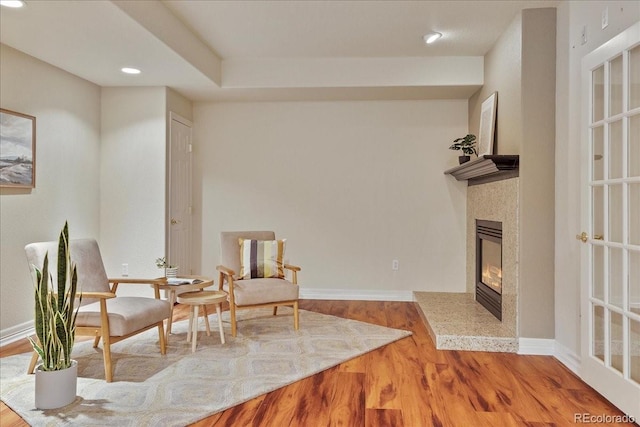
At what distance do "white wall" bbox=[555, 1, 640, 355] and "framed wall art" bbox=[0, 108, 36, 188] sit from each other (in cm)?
411

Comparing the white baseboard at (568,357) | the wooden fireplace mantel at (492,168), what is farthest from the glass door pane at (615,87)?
the white baseboard at (568,357)

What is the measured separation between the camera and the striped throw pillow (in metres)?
4.18

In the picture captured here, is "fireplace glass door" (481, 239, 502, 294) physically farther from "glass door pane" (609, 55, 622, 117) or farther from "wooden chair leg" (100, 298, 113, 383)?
"wooden chair leg" (100, 298, 113, 383)

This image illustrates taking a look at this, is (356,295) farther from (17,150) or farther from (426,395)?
(17,150)

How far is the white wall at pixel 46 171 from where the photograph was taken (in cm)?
358

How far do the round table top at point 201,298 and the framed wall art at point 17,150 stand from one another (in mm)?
1616

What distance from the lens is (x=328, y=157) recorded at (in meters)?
5.43

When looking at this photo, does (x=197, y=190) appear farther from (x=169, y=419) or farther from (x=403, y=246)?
(x=169, y=419)

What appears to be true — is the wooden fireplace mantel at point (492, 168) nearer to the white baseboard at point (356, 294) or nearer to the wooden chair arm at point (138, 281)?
the white baseboard at point (356, 294)

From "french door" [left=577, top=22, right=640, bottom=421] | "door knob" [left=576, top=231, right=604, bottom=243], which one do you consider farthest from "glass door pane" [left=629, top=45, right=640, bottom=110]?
"door knob" [left=576, top=231, right=604, bottom=243]

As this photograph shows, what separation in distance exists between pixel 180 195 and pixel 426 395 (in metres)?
3.61

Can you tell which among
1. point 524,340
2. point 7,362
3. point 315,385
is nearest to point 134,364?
point 7,362

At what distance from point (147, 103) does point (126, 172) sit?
2.47 ft

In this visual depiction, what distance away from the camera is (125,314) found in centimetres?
285
